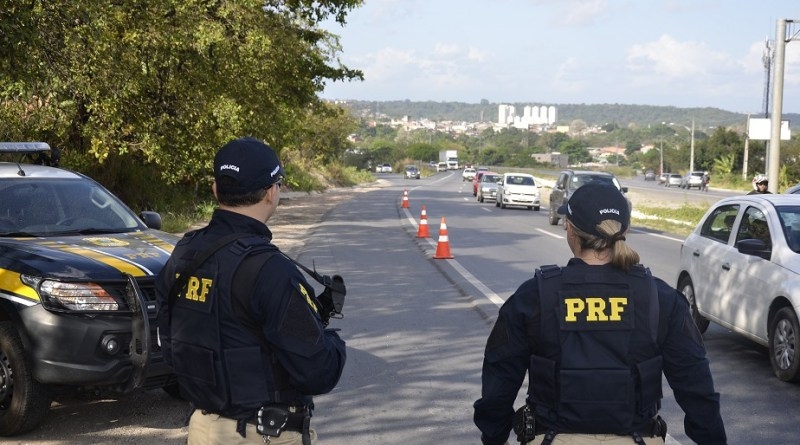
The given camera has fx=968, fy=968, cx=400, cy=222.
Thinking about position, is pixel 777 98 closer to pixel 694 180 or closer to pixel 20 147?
pixel 20 147

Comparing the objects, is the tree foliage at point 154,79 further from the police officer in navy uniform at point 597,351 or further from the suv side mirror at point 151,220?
the police officer in navy uniform at point 597,351

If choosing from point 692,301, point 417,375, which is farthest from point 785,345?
point 417,375

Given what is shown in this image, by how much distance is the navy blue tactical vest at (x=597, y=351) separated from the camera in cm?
304

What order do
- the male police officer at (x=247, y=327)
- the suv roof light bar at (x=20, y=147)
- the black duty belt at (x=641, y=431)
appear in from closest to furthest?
the male police officer at (x=247, y=327) < the black duty belt at (x=641, y=431) < the suv roof light bar at (x=20, y=147)

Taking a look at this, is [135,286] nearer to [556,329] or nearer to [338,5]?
[556,329]

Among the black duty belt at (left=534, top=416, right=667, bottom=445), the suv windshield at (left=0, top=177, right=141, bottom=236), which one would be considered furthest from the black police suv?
the black duty belt at (left=534, top=416, right=667, bottom=445)

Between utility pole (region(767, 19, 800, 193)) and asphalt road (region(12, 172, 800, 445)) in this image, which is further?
utility pole (region(767, 19, 800, 193))

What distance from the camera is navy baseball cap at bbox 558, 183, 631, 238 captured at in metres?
3.16

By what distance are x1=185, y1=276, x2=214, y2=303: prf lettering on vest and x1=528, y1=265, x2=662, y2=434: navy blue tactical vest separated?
106 cm

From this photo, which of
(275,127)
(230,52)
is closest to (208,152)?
(230,52)

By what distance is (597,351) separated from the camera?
10.0ft

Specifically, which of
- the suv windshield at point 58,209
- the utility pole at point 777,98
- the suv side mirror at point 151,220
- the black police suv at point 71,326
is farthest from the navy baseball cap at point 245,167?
the utility pole at point 777,98

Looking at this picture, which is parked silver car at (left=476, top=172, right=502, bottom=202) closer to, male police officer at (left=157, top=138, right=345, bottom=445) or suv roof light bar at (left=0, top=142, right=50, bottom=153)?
suv roof light bar at (left=0, top=142, right=50, bottom=153)

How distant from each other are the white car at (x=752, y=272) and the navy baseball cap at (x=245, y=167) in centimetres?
566
